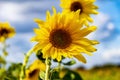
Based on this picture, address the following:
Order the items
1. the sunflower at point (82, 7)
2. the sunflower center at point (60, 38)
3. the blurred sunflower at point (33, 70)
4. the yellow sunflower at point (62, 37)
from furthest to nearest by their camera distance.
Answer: the blurred sunflower at point (33, 70) < the sunflower at point (82, 7) < the sunflower center at point (60, 38) < the yellow sunflower at point (62, 37)

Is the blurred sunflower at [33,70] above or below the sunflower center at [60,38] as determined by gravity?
below

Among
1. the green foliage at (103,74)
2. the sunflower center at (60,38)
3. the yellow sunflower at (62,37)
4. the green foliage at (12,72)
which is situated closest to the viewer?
the yellow sunflower at (62,37)

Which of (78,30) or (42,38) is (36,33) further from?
(78,30)

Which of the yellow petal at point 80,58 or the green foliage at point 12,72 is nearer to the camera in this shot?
the yellow petal at point 80,58

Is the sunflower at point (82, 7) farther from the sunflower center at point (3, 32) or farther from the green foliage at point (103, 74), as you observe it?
the green foliage at point (103, 74)

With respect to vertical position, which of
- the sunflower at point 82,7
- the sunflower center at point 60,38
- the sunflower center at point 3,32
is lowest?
the sunflower center at point 60,38

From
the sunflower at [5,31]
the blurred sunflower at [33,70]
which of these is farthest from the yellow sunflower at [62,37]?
the sunflower at [5,31]

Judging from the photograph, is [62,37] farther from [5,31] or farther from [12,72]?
[5,31]
